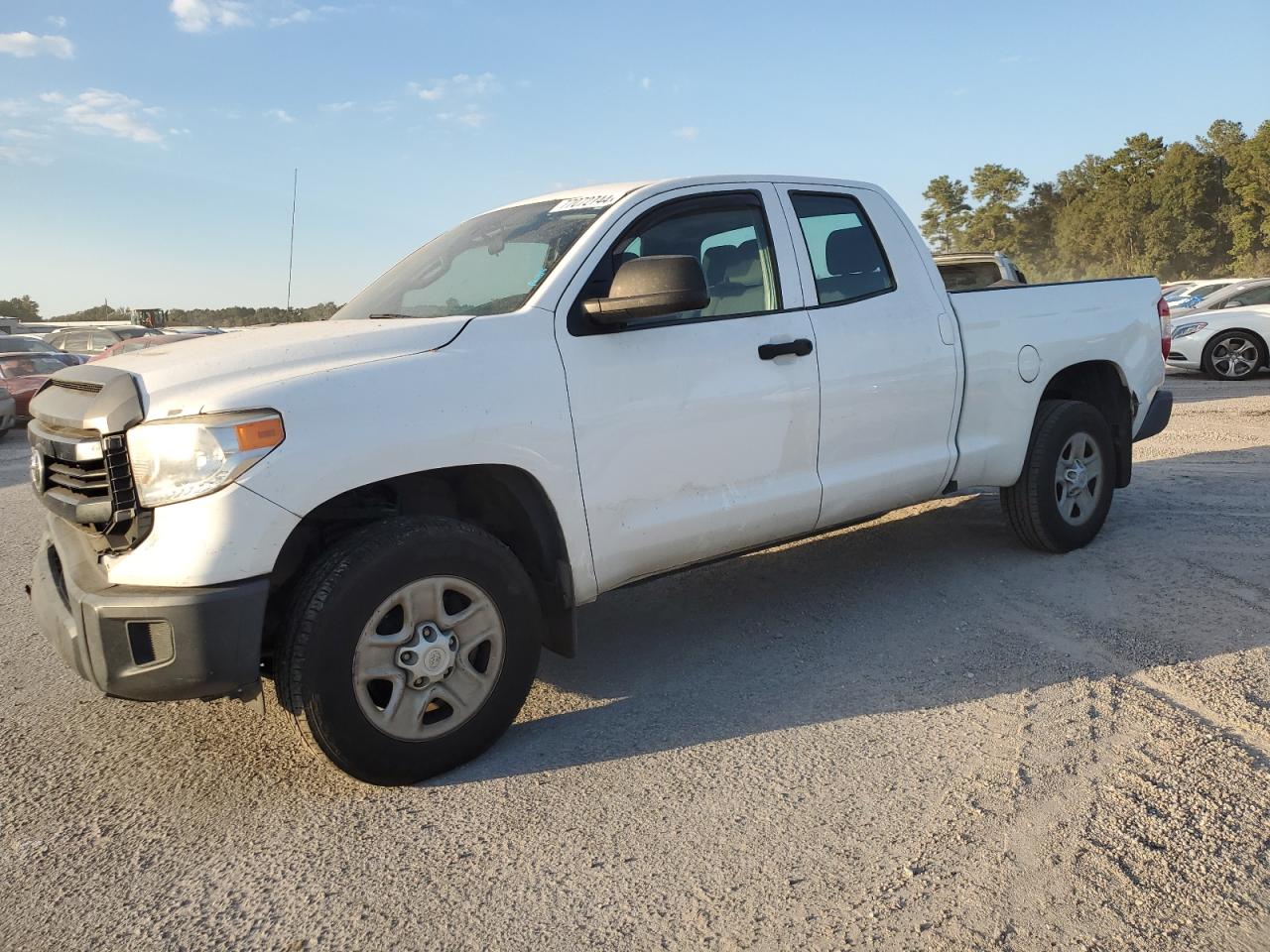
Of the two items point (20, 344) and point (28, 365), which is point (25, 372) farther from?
point (20, 344)

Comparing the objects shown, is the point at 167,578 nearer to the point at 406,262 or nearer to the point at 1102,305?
the point at 406,262

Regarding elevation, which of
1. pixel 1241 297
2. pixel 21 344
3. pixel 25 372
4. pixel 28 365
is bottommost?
pixel 1241 297

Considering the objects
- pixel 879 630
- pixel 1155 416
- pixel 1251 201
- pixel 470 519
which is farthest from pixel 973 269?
pixel 1251 201

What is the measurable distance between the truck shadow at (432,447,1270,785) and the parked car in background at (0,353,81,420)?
14.5m

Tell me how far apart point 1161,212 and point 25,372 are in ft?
207

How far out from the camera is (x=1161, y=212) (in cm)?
6119

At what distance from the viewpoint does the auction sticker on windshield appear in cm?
392

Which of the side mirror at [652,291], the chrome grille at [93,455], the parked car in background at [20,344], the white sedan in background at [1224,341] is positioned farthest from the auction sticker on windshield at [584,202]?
the parked car in background at [20,344]

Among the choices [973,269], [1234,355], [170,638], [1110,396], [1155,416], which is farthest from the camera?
[1234,355]

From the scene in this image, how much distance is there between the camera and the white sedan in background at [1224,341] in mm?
14164

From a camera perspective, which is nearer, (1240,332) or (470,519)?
(470,519)

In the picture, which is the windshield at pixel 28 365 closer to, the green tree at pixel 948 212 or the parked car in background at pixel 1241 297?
the parked car in background at pixel 1241 297

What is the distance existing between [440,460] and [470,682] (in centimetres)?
73

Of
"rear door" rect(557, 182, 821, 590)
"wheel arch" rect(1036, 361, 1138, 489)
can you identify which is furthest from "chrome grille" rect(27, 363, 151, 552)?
"wheel arch" rect(1036, 361, 1138, 489)
